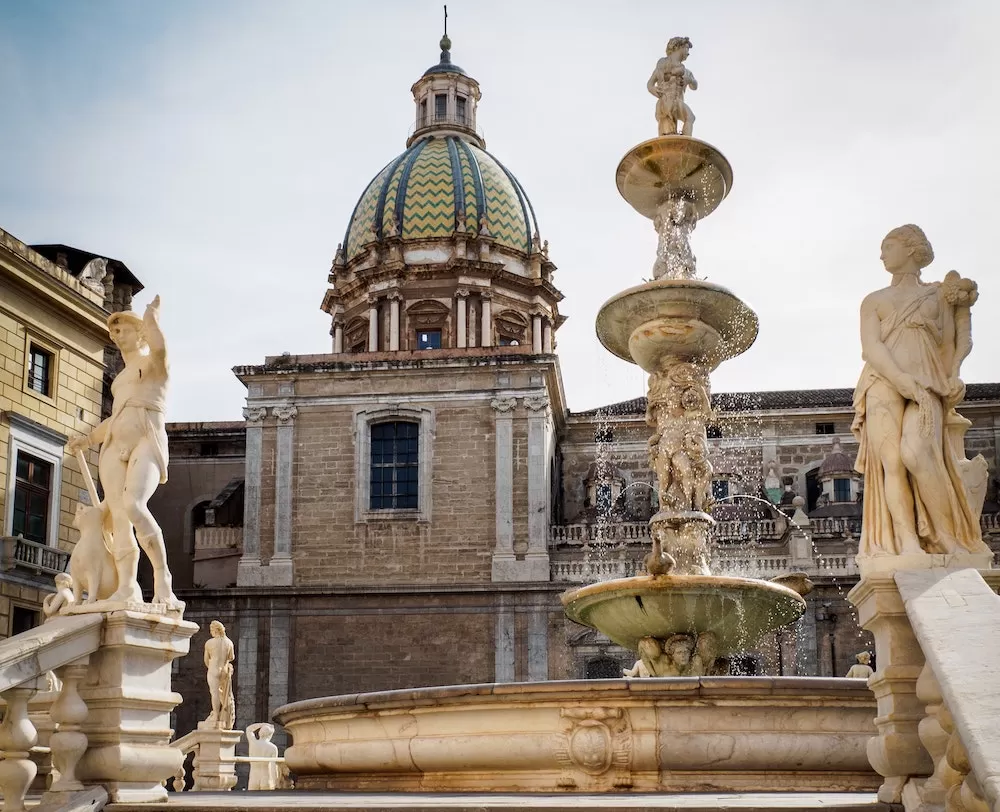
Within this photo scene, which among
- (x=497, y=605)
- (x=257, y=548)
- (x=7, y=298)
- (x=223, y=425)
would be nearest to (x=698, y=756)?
(x=7, y=298)

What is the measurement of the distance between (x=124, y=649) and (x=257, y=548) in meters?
27.2

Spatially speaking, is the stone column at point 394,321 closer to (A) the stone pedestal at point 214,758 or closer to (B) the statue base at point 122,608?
(A) the stone pedestal at point 214,758

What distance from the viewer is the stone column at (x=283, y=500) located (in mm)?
33219

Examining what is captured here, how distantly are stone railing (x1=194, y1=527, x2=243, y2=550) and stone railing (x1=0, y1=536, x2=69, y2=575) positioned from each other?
6.96 m

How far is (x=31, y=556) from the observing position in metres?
26.3

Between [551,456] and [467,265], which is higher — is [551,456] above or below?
below

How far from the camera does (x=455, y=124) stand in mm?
47375

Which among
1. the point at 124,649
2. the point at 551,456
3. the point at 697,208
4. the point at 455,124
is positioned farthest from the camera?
the point at 455,124

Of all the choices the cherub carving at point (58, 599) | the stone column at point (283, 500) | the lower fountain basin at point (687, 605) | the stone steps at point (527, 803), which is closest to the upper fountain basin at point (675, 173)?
the lower fountain basin at point (687, 605)

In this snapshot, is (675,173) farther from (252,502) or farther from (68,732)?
(252,502)

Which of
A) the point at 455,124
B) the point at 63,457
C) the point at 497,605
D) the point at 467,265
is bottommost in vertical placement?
the point at 497,605

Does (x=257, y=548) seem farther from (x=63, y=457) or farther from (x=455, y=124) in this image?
(x=455, y=124)

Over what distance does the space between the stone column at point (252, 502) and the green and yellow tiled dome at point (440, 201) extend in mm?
10548

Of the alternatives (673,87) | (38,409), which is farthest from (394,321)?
(673,87)
